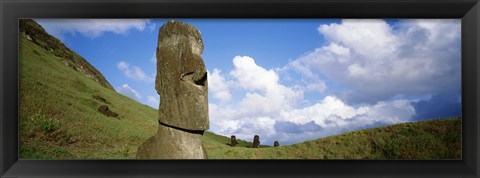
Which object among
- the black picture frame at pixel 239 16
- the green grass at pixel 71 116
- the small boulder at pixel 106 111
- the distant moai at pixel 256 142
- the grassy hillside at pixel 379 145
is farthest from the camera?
the distant moai at pixel 256 142

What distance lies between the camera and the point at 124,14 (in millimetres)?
3344

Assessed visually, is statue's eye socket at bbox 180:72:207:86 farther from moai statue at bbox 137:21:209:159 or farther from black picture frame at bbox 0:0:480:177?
black picture frame at bbox 0:0:480:177

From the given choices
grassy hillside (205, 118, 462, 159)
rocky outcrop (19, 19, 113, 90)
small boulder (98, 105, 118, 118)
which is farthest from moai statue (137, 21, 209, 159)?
rocky outcrop (19, 19, 113, 90)

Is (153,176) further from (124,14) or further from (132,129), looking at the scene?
(132,129)

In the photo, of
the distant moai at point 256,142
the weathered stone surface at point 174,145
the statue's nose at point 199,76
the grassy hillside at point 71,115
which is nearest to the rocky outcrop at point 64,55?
the grassy hillside at point 71,115

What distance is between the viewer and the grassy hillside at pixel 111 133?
675 cm

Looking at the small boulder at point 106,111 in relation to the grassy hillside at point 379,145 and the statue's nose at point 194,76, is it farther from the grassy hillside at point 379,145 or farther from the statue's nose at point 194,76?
the statue's nose at point 194,76

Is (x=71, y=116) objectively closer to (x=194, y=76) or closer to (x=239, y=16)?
(x=194, y=76)

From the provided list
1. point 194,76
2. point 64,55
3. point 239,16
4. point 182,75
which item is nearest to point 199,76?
point 194,76

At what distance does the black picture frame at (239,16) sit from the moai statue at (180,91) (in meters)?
0.89

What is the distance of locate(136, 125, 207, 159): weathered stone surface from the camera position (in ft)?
14.3

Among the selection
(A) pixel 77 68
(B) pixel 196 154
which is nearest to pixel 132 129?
(A) pixel 77 68

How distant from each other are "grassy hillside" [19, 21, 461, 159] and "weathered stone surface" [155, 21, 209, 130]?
2.72 meters

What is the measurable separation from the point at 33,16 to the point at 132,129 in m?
5.26
